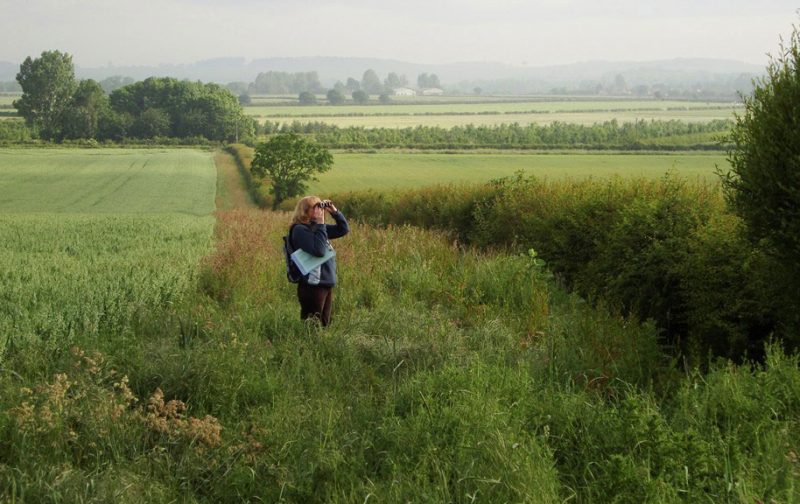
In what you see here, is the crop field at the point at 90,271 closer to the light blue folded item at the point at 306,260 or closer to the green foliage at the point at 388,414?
the green foliage at the point at 388,414

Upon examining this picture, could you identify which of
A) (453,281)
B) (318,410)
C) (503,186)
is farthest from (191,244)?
(318,410)

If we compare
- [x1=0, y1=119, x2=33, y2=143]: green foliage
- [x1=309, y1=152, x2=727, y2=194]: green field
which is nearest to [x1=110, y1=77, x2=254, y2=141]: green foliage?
[x1=0, y1=119, x2=33, y2=143]: green foliage

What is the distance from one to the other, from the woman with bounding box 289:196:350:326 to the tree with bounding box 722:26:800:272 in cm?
444

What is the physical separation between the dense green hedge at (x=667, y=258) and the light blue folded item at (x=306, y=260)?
3947 millimetres

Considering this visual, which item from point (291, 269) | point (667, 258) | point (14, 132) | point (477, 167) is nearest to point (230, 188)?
point (477, 167)

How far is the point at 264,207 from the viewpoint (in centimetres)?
5253

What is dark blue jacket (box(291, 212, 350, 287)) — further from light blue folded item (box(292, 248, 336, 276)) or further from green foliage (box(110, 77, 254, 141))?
green foliage (box(110, 77, 254, 141))

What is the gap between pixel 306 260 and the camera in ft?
27.4

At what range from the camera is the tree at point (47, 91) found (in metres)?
114

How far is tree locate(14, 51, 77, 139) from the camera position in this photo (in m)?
114

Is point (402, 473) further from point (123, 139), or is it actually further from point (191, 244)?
point (123, 139)

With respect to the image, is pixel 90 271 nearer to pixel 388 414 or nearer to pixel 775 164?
pixel 388 414

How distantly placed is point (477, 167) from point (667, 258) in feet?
187

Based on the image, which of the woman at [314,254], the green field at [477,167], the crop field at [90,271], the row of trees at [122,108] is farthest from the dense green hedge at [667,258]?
the row of trees at [122,108]
